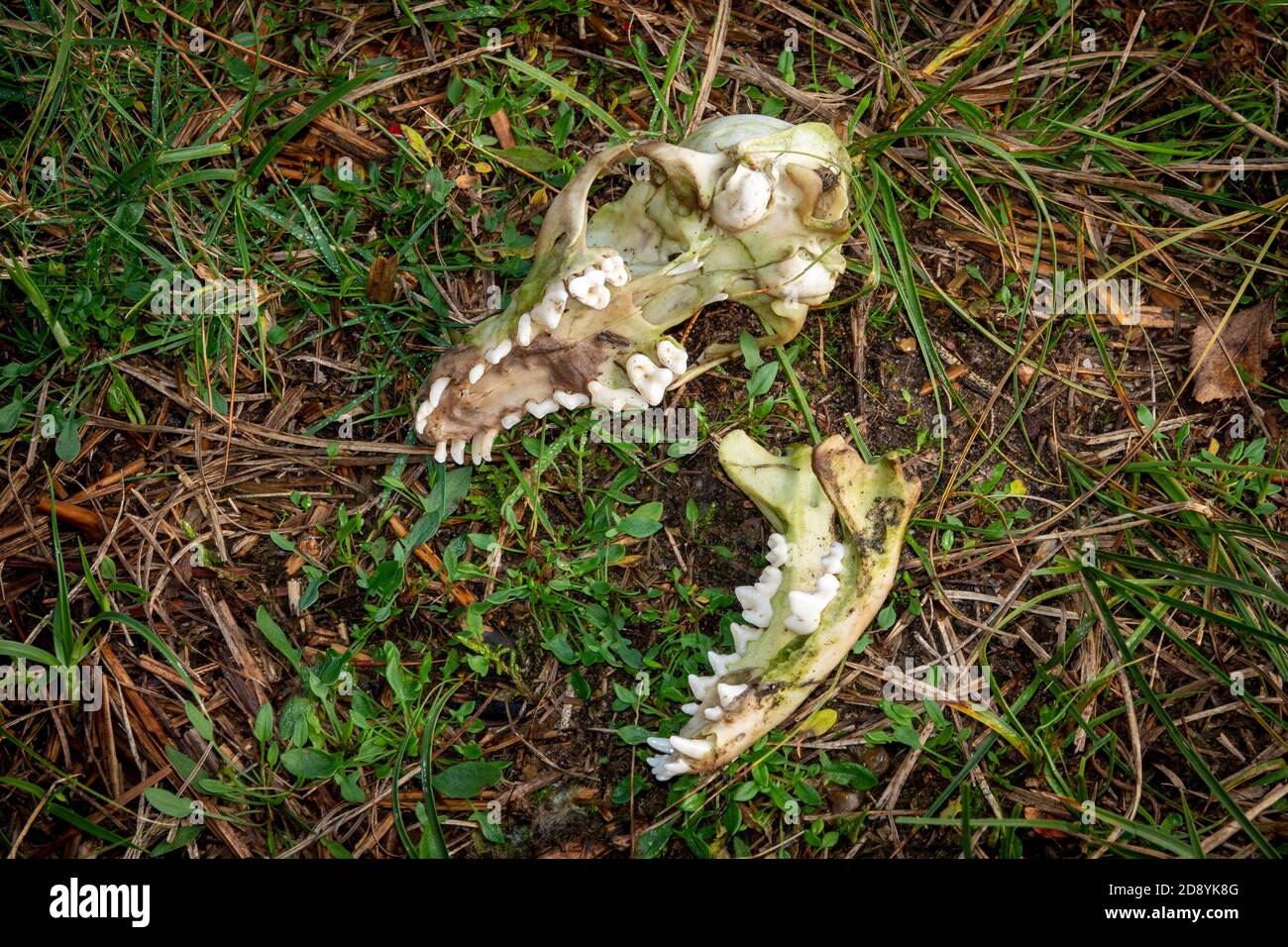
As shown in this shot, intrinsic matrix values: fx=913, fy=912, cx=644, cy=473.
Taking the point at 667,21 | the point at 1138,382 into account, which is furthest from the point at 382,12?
the point at 1138,382

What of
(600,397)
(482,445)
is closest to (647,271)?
(600,397)

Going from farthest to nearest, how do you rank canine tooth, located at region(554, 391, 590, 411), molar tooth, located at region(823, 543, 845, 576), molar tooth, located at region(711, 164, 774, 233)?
1. canine tooth, located at region(554, 391, 590, 411)
2. molar tooth, located at region(823, 543, 845, 576)
3. molar tooth, located at region(711, 164, 774, 233)

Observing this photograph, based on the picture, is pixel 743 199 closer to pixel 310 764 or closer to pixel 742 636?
pixel 742 636

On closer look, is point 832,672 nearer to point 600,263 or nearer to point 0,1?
point 600,263

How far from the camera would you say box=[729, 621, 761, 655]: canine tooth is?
9.43 feet

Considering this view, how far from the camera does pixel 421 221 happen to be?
3270 millimetres

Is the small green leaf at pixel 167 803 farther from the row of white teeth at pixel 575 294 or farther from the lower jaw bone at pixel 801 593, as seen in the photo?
the row of white teeth at pixel 575 294

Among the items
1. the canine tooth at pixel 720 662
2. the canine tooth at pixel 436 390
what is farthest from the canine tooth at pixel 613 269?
the canine tooth at pixel 720 662

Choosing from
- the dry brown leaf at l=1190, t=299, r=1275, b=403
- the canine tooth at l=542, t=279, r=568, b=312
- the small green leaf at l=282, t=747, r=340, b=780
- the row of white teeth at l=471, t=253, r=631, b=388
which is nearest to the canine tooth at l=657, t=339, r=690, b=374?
the row of white teeth at l=471, t=253, r=631, b=388

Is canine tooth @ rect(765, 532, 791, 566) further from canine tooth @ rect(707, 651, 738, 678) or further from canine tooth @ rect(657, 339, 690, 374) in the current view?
canine tooth @ rect(657, 339, 690, 374)

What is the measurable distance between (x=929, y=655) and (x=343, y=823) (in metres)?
2.00

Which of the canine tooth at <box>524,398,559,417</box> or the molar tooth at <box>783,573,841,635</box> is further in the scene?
the canine tooth at <box>524,398,559,417</box>

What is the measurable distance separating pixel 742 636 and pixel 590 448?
84 cm

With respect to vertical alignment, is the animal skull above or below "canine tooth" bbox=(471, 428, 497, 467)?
above
